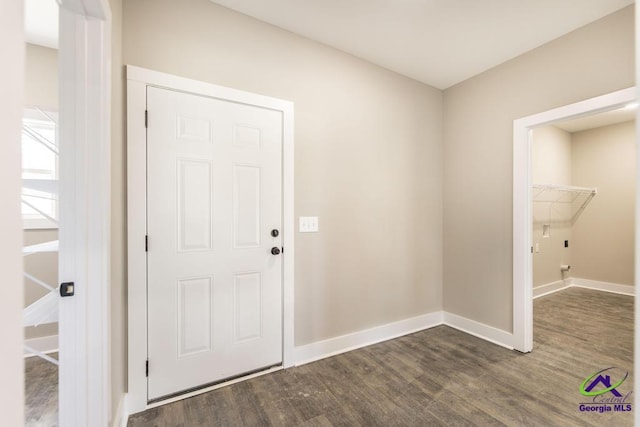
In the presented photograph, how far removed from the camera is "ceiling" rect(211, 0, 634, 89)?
1906 mm

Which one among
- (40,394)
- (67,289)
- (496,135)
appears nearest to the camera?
(67,289)

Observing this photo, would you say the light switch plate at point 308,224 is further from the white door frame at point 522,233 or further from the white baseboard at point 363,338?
the white door frame at point 522,233

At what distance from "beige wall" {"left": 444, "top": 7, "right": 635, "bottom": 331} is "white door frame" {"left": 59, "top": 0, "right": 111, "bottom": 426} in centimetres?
305

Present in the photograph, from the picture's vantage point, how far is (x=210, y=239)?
1896 mm

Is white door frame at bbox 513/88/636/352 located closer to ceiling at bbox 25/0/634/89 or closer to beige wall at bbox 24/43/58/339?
ceiling at bbox 25/0/634/89

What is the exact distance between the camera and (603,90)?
1992mm

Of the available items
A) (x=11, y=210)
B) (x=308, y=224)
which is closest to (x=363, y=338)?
(x=308, y=224)

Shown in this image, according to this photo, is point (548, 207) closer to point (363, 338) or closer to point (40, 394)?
point (363, 338)

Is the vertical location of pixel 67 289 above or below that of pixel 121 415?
above

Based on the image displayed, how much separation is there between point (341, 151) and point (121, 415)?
2.34m

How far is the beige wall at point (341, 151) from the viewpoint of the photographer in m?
1.85

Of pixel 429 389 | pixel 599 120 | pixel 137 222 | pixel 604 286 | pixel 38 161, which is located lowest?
pixel 429 389

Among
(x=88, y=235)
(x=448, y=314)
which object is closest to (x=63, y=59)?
(x=88, y=235)

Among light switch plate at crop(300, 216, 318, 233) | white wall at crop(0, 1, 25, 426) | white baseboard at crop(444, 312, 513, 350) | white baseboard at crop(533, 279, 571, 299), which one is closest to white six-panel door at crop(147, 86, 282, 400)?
light switch plate at crop(300, 216, 318, 233)
